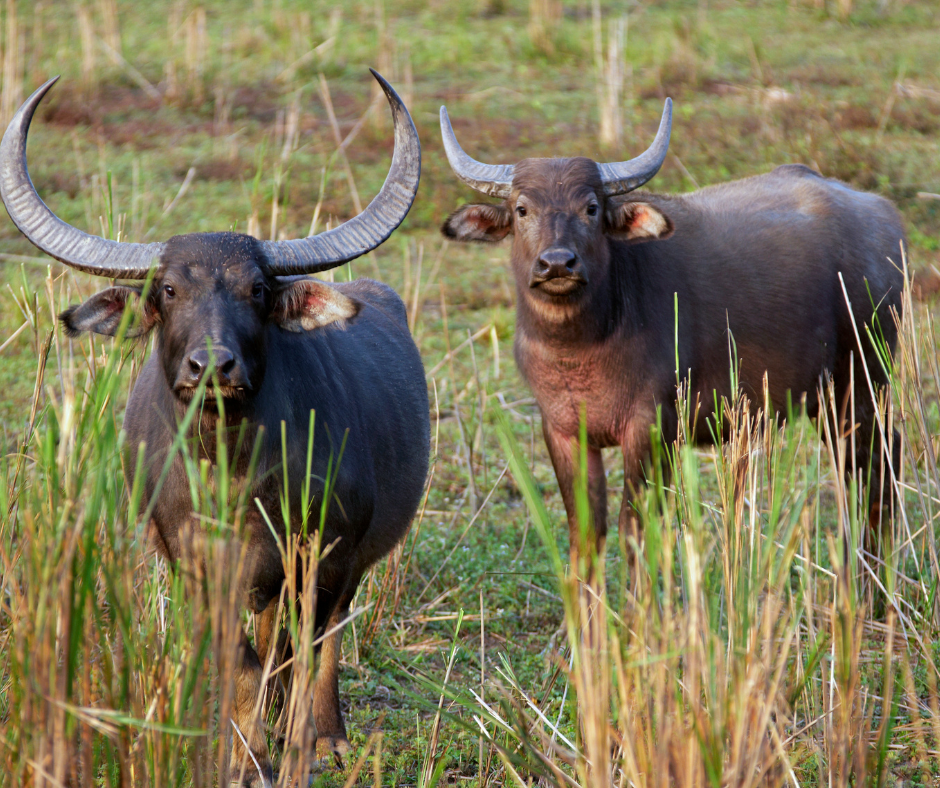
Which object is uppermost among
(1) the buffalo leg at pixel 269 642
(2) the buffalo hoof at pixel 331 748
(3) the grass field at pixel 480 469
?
(3) the grass field at pixel 480 469

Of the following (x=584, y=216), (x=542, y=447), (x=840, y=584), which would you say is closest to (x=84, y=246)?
(x=584, y=216)

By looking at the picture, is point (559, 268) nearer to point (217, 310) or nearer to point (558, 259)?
point (558, 259)

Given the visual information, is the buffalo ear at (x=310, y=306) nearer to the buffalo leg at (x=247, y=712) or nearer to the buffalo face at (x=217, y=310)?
the buffalo face at (x=217, y=310)

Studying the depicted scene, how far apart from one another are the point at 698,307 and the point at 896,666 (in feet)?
5.57

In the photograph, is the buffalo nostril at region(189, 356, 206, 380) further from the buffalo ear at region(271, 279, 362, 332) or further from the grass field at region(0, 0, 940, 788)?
the buffalo ear at region(271, 279, 362, 332)

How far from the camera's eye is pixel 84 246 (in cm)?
323

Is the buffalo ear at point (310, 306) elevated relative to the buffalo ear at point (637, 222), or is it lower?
lower

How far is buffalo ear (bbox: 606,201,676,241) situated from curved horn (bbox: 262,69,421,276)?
1.25 m

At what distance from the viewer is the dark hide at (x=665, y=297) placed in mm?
4395

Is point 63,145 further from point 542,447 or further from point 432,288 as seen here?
point 542,447

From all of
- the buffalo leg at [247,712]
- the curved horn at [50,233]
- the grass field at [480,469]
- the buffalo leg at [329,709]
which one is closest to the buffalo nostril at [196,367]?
the grass field at [480,469]

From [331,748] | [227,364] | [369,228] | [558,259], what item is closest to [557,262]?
[558,259]

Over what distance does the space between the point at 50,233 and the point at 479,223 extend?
81.7 inches

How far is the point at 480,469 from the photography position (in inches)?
230
